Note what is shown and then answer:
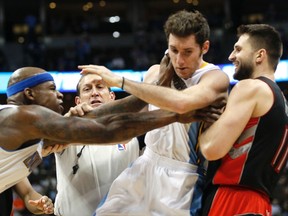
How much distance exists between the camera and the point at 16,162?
4.20 m

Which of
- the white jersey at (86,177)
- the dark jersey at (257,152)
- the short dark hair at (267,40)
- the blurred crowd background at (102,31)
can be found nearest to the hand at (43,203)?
the white jersey at (86,177)

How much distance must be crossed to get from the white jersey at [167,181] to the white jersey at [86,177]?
2.53ft

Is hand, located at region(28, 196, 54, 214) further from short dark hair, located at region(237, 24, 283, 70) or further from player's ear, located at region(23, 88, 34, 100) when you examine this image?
short dark hair, located at region(237, 24, 283, 70)

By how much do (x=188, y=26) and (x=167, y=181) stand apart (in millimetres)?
1180

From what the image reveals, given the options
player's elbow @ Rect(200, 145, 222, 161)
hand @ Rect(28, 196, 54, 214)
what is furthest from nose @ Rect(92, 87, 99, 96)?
player's elbow @ Rect(200, 145, 222, 161)

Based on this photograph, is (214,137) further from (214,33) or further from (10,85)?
(214,33)

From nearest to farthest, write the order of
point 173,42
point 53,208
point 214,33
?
point 173,42, point 53,208, point 214,33

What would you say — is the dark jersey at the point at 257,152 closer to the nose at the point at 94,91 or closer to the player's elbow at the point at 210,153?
the player's elbow at the point at 210,153

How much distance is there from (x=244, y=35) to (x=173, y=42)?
0.56 metres

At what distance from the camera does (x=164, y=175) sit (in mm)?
4367

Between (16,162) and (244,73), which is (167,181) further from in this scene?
(16,162)

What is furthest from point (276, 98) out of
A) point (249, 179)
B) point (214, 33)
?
point (214, 33)

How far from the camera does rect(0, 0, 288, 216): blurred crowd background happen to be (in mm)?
18922

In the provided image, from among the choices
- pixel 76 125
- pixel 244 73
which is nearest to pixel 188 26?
pixel 244 73
